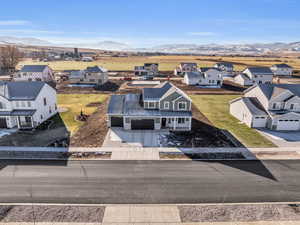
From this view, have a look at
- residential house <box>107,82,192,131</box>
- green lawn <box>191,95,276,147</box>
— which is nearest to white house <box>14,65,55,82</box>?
residential house <box>107,82,192,131</box>

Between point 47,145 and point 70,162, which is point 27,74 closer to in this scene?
point 47,145

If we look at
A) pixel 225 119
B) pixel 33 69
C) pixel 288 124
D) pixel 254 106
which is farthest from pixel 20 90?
pixel 33 69

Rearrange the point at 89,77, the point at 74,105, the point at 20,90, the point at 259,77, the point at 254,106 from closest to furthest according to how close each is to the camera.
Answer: the point at 20,90 < the point at 254,106 < the point at 74,105 < the point at 89,77 < the point at 259,77

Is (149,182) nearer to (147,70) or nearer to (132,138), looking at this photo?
(132,138)

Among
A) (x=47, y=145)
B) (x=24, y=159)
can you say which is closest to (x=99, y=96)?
(x=47, y=145)

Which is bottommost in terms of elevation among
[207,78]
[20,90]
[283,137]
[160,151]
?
[160,151]

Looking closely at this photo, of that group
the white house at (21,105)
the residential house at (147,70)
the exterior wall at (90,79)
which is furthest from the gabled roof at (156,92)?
the residential house at (147,70)

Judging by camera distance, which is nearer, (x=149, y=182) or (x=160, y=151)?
(x=149, y=182)
